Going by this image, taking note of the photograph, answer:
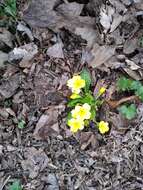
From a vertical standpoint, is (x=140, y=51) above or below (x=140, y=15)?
below

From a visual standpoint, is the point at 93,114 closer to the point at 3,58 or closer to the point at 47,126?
the point at 47,126

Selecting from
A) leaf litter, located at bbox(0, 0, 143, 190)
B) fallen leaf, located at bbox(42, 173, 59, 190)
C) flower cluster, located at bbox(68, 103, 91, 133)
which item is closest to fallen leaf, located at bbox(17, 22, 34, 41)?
leaf litter, located at bbox(0, 0, 143, 190)

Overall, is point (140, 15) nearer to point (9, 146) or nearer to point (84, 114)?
point (84, 114)

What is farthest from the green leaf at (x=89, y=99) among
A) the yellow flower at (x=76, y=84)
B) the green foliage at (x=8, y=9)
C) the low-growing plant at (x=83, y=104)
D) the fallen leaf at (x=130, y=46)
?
the green foliage at (x=8, y=9)

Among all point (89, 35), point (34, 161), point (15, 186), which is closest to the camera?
point (15, 186)

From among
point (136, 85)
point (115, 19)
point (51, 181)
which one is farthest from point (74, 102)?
point (115, 19)

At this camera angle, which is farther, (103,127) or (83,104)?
(83,104)

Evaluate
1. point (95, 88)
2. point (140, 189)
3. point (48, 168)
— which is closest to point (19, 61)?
point (95, 88)
